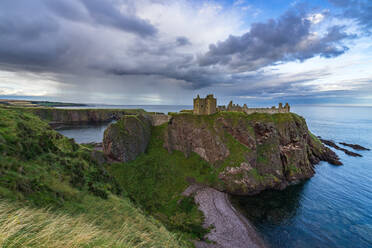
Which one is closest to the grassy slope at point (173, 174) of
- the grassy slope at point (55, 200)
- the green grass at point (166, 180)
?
the green grass at point (166, 180)

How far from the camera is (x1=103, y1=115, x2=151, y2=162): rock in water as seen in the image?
50375 millimetres

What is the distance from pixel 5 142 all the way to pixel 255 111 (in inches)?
2914

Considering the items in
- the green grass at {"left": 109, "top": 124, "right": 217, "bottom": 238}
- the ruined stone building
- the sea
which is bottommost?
the sea

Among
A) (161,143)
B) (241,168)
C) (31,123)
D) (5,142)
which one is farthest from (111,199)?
(161,143)

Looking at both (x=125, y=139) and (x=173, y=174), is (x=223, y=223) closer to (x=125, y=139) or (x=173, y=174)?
(x=173, y=174)

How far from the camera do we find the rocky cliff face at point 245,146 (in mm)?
48781

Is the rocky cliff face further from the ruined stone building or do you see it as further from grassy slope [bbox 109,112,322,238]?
the ruined stone building

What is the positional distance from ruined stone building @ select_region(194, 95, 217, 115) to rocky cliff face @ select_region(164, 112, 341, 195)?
3.69 m

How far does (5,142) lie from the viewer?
1312 cm

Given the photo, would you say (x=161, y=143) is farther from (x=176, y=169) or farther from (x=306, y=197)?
(x=306, y=197)

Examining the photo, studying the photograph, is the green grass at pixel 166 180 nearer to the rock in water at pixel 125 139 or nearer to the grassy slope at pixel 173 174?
the grassy slope at pixel 173 174

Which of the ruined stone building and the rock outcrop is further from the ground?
the ruined stone building

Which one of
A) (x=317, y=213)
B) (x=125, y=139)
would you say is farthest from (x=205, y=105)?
(x=317, y=213)

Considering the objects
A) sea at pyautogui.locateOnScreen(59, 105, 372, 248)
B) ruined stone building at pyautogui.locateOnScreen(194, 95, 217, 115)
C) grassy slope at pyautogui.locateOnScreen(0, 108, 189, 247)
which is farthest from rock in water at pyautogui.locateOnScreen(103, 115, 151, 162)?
sea at pyautogui.locateOnScreen(59, 105, 372, 248)
